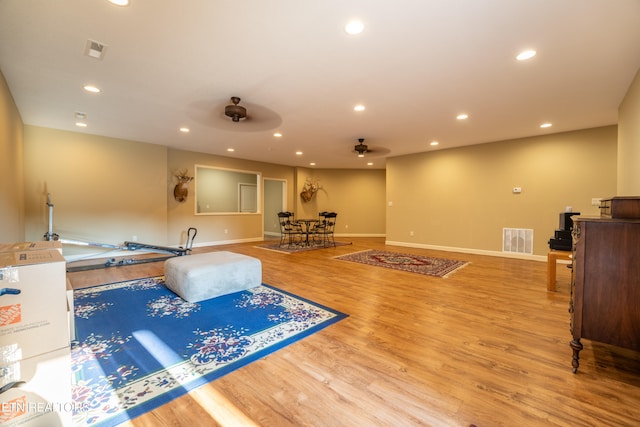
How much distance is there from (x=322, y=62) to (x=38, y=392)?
305 centimetres

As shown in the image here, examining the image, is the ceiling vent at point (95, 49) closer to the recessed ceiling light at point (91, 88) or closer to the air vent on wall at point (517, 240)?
the recessed ceiling light at point (91, 88)

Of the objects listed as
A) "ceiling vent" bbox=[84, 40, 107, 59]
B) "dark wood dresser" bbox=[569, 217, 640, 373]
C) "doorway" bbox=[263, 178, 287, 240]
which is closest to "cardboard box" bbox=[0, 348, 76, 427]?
"ceiling vent" bbox=[84, 40, 107, 59]

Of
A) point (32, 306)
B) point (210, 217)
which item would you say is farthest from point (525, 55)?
point (210, 217)

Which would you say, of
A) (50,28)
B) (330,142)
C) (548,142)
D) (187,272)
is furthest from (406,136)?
(50,28)

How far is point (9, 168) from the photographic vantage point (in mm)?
3471

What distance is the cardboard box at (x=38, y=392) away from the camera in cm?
108

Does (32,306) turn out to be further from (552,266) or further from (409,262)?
(409,262)

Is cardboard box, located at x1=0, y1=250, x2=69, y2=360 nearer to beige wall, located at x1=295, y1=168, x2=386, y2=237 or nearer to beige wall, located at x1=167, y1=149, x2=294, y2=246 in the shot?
beige wall, located at x1=167, y1=149, x2=294, y2=246

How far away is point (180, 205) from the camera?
6.98 m

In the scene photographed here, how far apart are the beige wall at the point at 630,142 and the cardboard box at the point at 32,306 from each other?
486cm

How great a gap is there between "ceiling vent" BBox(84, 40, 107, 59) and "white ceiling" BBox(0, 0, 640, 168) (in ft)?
0.18

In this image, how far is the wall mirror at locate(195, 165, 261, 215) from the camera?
373 inches

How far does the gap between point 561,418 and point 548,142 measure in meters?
5.83

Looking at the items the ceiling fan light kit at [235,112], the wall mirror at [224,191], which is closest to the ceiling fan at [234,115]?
the ceiling fan light kit at [235,112]
